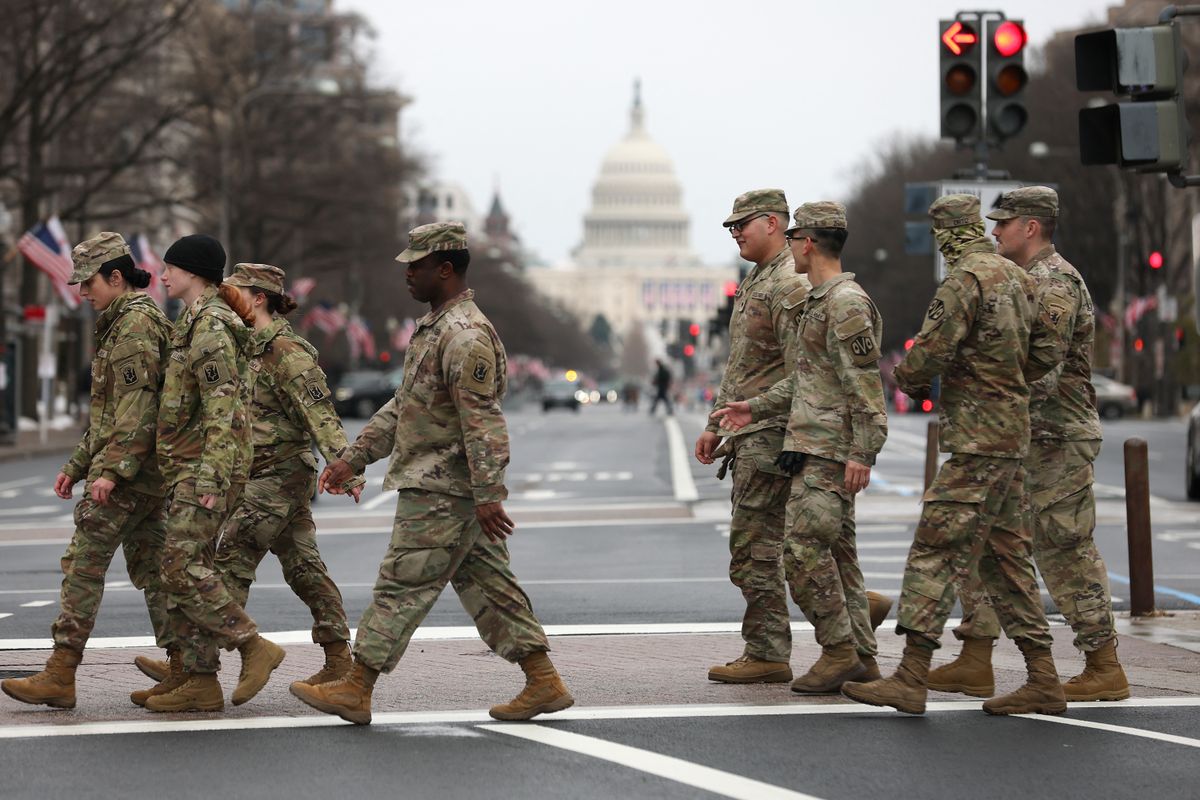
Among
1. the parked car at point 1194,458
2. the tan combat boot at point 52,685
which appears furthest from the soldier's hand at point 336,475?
the parked car at point 1194,458

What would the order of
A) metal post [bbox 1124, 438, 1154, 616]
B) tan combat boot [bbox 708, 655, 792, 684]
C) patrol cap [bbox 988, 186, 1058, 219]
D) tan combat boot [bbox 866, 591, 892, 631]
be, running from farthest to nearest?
metal post [bbox 1124, 438, 1154, 616]
tan combat boot [bbox 866, 591, 892, 631]
tan combat boot [bbox 708, 655, 792, 684]
patrol cap [bbox 988, 186, 1058, 219]

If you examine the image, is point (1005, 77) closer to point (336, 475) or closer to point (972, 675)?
point (972, 675)

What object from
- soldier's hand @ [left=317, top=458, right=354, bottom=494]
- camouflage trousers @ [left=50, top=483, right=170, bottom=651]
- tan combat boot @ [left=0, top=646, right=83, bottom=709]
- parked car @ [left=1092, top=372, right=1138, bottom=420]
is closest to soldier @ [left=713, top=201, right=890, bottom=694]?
soldier's hand @ [left=317, top=458, right=354, bottom=494]

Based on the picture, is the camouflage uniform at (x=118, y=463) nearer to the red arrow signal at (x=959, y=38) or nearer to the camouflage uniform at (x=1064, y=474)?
the camouflage uniform at (x=1064, y=474)

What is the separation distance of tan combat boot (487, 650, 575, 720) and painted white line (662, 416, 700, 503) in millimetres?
14679

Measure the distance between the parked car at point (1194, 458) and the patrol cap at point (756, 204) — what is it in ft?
46.6

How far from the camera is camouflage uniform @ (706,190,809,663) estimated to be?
894 cm

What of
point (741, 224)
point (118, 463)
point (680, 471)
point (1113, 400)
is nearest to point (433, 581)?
point (118, 463)

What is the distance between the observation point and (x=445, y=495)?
7938 millimetres

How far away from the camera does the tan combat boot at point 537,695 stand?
807 cm

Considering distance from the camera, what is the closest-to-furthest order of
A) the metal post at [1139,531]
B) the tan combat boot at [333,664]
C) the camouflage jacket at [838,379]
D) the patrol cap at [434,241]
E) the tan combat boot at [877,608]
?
the patrol cap at [434,241] < the camouflage jacket at [838,379] < the tan combat boot at [333,664] < the tan combat boot at [877,608] < the metal post at [1139,531]

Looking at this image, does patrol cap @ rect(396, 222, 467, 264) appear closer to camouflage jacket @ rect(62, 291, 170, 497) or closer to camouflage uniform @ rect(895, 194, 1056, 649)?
camouflage jacket @ rect(62, 291, 170, 497)

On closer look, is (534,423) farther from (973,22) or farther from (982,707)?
(982,707)

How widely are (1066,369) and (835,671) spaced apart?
1.51 m
